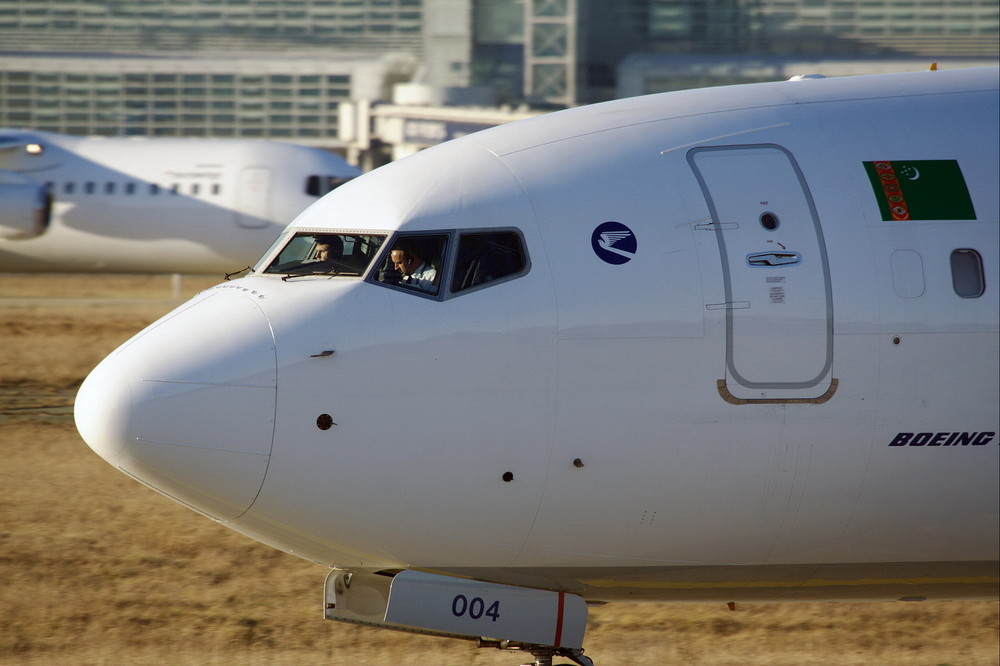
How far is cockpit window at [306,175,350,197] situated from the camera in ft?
105

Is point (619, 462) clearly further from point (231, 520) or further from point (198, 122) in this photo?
point (198, 122)

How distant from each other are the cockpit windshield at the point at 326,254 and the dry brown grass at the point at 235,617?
4.70 meters

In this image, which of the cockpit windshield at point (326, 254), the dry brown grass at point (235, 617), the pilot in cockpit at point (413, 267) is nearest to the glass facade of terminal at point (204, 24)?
the dry brown grass at point (235, 617)

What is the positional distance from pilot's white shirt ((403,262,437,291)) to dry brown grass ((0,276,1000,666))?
4.90 m

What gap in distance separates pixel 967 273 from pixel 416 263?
345 centimetres

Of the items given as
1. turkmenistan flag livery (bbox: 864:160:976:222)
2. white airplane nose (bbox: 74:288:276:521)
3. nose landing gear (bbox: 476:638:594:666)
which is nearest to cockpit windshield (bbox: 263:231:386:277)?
white airplane nose (bbox: 74:288:276:521)

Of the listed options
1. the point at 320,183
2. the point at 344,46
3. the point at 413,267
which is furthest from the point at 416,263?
the point at 344,46

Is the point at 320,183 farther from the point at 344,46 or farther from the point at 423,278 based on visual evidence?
the point at 344,46

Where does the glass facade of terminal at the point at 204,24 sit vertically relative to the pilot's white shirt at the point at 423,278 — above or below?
above

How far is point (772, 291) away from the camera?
23.5 ft

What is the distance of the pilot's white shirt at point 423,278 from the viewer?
280 inches

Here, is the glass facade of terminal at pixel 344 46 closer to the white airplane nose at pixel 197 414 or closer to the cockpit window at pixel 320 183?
the cockpit window at pixel 320 183

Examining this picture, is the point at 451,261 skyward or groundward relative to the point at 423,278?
skyward

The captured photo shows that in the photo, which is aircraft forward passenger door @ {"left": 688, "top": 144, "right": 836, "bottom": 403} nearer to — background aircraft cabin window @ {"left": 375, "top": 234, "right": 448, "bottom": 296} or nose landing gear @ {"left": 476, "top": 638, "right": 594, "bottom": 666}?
background aircraft cabin window @ {"left": 375, "top": 234, "right": 448, "bottom": 296}
